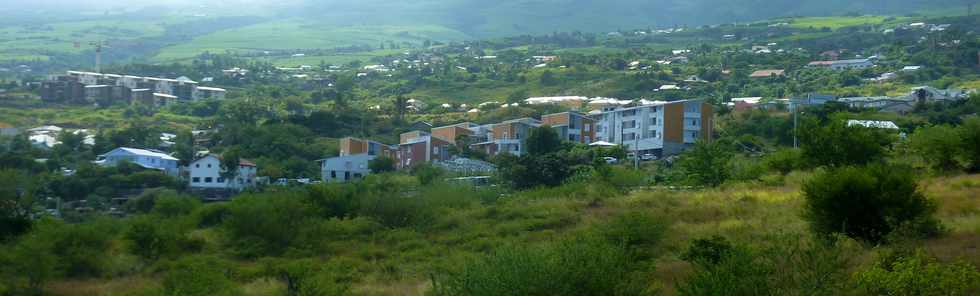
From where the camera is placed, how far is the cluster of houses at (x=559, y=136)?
59250 mm

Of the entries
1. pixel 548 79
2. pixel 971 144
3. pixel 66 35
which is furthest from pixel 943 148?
pixel 66 35

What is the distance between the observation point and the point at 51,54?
462ft

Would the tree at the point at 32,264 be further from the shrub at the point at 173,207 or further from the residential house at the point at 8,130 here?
the residential house at the point at 8,130

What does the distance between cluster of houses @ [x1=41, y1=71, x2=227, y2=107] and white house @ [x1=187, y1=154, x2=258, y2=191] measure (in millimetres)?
36234

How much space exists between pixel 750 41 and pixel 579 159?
80.0 m

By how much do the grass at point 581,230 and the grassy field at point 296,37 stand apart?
104506 millimetres

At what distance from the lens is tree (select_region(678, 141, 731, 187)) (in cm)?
4275

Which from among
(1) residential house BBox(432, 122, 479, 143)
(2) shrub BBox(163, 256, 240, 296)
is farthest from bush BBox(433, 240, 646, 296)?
(1) residential house BBox(432, 122, 479, 143)

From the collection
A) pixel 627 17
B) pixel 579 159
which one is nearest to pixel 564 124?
pixel 579 159

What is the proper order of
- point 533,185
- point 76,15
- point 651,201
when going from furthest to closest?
1. point 76,15
2. point 533,185
3. point 651,201

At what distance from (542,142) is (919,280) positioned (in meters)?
37.9

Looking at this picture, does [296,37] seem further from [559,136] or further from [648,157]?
[648,157]

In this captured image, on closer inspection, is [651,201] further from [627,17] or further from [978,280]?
[627,17]

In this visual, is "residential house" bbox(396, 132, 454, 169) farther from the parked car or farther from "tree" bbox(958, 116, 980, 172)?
"tree" bbox(958, 116, 980, 172)
